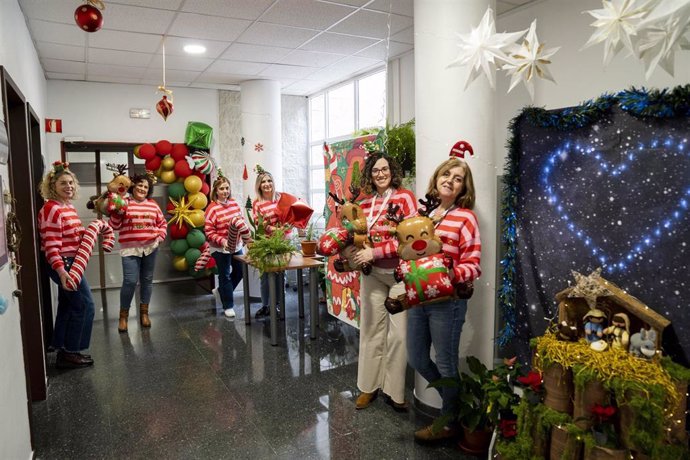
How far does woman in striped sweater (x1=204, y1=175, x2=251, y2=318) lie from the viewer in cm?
460

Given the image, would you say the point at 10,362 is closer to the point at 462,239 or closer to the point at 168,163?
the point at 462,239

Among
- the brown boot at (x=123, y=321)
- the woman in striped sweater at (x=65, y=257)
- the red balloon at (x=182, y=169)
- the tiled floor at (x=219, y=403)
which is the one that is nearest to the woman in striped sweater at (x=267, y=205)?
the tiled floor at (x=219, y=403)

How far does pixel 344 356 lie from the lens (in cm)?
371

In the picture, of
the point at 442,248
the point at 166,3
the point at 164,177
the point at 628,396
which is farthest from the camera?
the point at 164,177

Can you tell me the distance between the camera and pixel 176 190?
5.96 metres

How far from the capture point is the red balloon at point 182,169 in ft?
19.5

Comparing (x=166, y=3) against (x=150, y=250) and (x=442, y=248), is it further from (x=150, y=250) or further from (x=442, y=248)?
(x=442, y=248)

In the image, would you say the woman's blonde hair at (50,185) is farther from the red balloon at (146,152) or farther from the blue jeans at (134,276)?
the red balloon at (146,152)

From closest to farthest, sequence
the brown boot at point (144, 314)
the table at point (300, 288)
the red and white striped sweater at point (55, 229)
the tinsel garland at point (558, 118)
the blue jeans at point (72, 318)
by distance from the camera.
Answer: the tinsel garland at point (558, 118) → the red and white striped sweater at point (55, 229) → the blue jeans at point (72, 318) → the table at point (300, 288) → the brown boot at point (144, 314)

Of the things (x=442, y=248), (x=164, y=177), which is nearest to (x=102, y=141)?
(x=164, y=177)

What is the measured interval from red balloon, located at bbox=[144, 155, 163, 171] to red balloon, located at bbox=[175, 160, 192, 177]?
219 millimetres

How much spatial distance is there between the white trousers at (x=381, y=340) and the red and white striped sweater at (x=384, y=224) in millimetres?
83

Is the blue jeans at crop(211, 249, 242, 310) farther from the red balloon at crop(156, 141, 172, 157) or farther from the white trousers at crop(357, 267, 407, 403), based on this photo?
the white trousers at crop(357, 267, 407, 403)

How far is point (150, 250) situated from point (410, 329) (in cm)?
285
